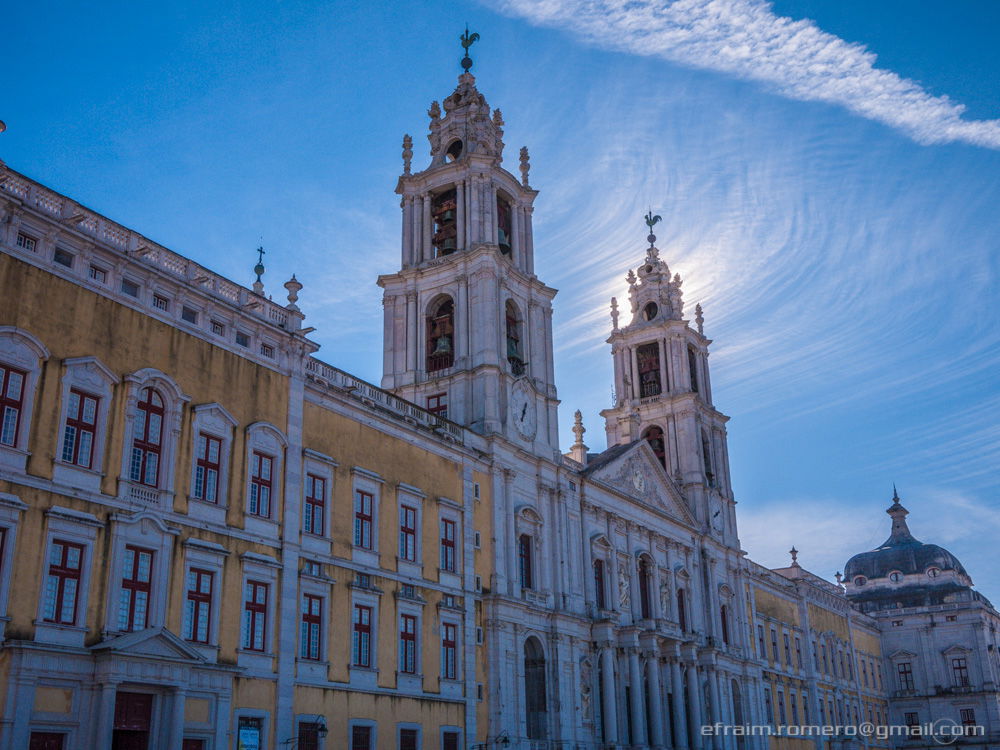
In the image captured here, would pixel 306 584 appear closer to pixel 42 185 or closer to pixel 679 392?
pixel 42 185

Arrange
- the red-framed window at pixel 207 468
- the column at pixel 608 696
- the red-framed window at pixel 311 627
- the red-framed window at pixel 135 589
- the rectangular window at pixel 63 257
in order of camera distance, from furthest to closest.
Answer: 1. the column at pixel 608 696
2. the red-framed window at pixel 311 627
3. the red-framed window at pixel 207 468
4. the rectangular window at pixel 63 257
5. the red-framed window at pixel 135 589

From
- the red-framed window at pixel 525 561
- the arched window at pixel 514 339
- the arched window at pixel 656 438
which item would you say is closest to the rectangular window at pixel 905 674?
the arched window at pixel 656 438

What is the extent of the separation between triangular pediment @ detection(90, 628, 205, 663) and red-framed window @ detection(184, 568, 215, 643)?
0.81 m

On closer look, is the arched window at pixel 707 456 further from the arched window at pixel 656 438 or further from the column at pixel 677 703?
the column at pixel 677 703

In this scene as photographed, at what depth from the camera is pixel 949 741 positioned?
84688 millimetres

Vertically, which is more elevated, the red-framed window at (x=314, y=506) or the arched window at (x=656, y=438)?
the arched window at (x=656, y=438)

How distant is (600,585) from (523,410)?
29.8 feet

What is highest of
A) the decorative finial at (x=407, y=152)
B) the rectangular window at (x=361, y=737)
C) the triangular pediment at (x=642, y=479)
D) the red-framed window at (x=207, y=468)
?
the decorative finial at (x=407, y=152)

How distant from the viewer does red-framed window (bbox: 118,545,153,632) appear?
83.7 feet

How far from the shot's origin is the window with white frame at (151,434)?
1050 inches

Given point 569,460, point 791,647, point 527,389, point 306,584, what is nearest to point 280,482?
point 306,584

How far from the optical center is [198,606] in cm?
2745

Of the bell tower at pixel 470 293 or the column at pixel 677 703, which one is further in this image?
the column at pixel 677 703

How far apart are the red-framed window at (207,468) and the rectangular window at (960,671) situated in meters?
75.4
